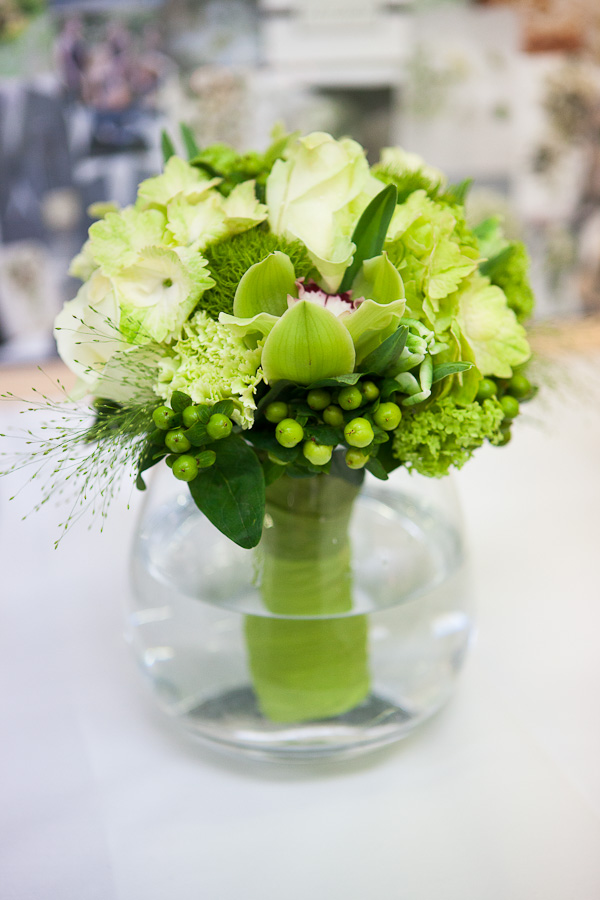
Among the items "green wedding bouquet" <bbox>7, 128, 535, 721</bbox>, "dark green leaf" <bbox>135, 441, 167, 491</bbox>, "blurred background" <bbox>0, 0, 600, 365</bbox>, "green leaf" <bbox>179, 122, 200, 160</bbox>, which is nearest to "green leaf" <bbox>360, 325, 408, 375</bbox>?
"green wedding bouquet" <bbox>7, 128, 535, 721</bbox>

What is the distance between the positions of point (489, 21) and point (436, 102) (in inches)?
5.7

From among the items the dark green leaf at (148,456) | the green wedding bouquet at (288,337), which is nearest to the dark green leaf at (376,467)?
the green wedding bouquet at (288,337)

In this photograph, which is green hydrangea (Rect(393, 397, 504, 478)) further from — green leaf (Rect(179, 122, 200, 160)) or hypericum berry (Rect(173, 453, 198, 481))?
green leaf (Rect(179, 122, 200, 160))

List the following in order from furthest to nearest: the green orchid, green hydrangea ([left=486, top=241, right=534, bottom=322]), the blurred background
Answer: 1. the blurred background
2. green hydrangea ([left=486, top=241, right=534, bottom=322])
3. the green orchid

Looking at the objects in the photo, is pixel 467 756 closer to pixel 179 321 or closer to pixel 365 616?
pixel 365 616

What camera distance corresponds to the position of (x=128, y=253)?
380 mm

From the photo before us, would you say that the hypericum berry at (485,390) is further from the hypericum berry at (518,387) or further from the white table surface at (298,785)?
the white table surface at (298,785)

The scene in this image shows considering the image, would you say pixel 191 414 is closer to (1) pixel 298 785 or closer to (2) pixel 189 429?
(2) pixel 189 429

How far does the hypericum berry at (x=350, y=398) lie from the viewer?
1.15 feet

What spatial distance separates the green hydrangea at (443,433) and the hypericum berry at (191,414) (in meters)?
0.10

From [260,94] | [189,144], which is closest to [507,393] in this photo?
[189,144]

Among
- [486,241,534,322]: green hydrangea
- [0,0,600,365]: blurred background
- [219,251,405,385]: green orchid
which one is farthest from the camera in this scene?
[0,0,600,365]: blurred background

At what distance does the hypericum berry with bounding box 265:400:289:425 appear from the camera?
0.36m

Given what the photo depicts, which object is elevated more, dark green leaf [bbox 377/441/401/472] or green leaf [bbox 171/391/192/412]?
green leaf [bbox 171/391/192/412]
